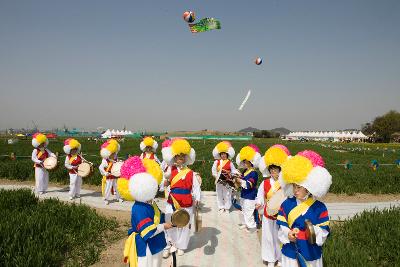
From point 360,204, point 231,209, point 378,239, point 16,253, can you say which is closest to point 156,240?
point 16,253

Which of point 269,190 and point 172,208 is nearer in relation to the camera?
point 269,190

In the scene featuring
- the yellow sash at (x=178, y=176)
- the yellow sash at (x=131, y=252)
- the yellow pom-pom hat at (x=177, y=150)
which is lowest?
the yellow sash at (x=131, y=252)

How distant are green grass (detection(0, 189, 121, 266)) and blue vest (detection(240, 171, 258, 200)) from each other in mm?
3384

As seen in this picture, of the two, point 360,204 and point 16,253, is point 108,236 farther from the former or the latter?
point 360,204

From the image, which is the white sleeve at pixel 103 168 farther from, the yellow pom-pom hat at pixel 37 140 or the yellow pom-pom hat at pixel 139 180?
the yellow pom-pom hat at pixel 139 180

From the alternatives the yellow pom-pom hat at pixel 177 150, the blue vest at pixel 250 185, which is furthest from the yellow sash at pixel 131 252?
the blue vest at pixel 250 185

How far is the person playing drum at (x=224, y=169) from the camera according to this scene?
8.80 m

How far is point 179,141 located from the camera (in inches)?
248

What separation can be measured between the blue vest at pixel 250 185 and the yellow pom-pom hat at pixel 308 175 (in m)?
3.45

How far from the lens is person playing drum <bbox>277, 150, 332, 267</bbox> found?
143 inches

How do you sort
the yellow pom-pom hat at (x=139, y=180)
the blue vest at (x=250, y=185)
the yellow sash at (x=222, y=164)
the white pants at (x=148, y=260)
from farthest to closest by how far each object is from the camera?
the yellow sash at (x=222, y=164), the blue vest at (x=250, y=185), the white pants at (x=148, y=260), the yellow pom-pom hat at (x=139, y=180)

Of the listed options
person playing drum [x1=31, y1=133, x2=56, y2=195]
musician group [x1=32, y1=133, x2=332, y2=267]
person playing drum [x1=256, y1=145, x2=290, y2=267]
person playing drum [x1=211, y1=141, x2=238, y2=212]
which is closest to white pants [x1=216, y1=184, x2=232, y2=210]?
person playing drum [x1=211, y1=141, x2=238, y2=212]

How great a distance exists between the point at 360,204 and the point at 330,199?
1.12 metres

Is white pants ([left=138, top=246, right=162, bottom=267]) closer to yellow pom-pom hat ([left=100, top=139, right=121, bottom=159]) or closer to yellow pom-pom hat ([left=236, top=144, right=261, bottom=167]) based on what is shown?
yellow pom-pom hat ([left=236, top=144, right=261, bottom=167])
